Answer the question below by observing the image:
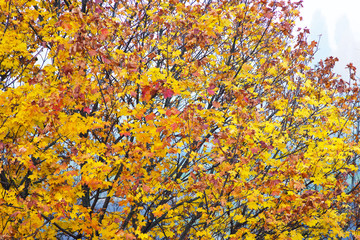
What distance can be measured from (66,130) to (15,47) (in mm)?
1839

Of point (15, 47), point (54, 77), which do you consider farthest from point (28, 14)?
point (54, 77)

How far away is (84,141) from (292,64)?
483cm

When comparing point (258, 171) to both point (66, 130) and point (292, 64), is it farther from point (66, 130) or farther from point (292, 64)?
point (66, 130)

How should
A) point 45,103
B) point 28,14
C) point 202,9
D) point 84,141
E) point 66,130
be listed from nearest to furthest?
point 45,103, point 66,130, point 84,141, point 28,14, point 202,9

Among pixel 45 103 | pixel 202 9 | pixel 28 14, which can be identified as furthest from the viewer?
pixel 202 9

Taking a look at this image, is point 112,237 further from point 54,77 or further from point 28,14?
point 28,14

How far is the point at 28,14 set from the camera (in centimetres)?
547

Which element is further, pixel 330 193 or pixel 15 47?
pixel 330 193

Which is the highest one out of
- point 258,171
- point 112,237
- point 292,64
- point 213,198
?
point 292,64

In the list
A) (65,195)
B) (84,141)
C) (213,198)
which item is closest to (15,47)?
(84,141)

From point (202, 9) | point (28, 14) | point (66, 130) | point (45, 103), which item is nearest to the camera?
point (45, 103)

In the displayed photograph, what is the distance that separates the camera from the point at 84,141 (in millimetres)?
4863

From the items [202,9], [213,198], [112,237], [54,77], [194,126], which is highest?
[202,9]

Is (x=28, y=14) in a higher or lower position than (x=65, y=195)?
higher
